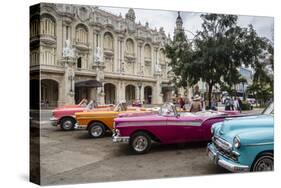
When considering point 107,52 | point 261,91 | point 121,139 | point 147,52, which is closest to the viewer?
point 121,139

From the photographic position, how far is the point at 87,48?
6.30 metres

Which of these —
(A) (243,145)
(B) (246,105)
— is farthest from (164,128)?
(B) (246,105)

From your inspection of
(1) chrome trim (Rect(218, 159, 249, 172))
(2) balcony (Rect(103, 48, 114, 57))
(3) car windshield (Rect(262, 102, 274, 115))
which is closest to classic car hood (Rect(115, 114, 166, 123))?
(2) balcony (Rect(103, 48, 114, 57))

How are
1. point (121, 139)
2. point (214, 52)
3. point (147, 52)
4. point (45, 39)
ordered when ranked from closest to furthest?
point (45, 39) → point (121, 139) → point (147, 52) → point (214, 52)

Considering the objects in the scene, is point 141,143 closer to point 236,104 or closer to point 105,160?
point 105,160

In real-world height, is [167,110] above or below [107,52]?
below

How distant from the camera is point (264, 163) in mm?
6543

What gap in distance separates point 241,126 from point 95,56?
9.28ft

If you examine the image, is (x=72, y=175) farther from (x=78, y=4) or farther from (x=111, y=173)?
(x=78, y=4)

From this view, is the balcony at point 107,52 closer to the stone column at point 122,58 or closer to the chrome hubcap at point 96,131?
the stone column at point 122,58

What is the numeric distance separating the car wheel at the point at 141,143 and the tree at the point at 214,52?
135cm

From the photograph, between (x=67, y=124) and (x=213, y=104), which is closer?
(x=67, y=124)

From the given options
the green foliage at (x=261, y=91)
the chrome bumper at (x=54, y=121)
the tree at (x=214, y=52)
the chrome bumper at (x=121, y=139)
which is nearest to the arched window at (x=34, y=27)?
the chrome bumper at (x=54, y=121)

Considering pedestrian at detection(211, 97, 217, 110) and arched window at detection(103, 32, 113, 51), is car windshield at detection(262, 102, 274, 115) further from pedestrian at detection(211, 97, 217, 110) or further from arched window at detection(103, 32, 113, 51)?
arched window at detection(103, 32, 113, 51)
